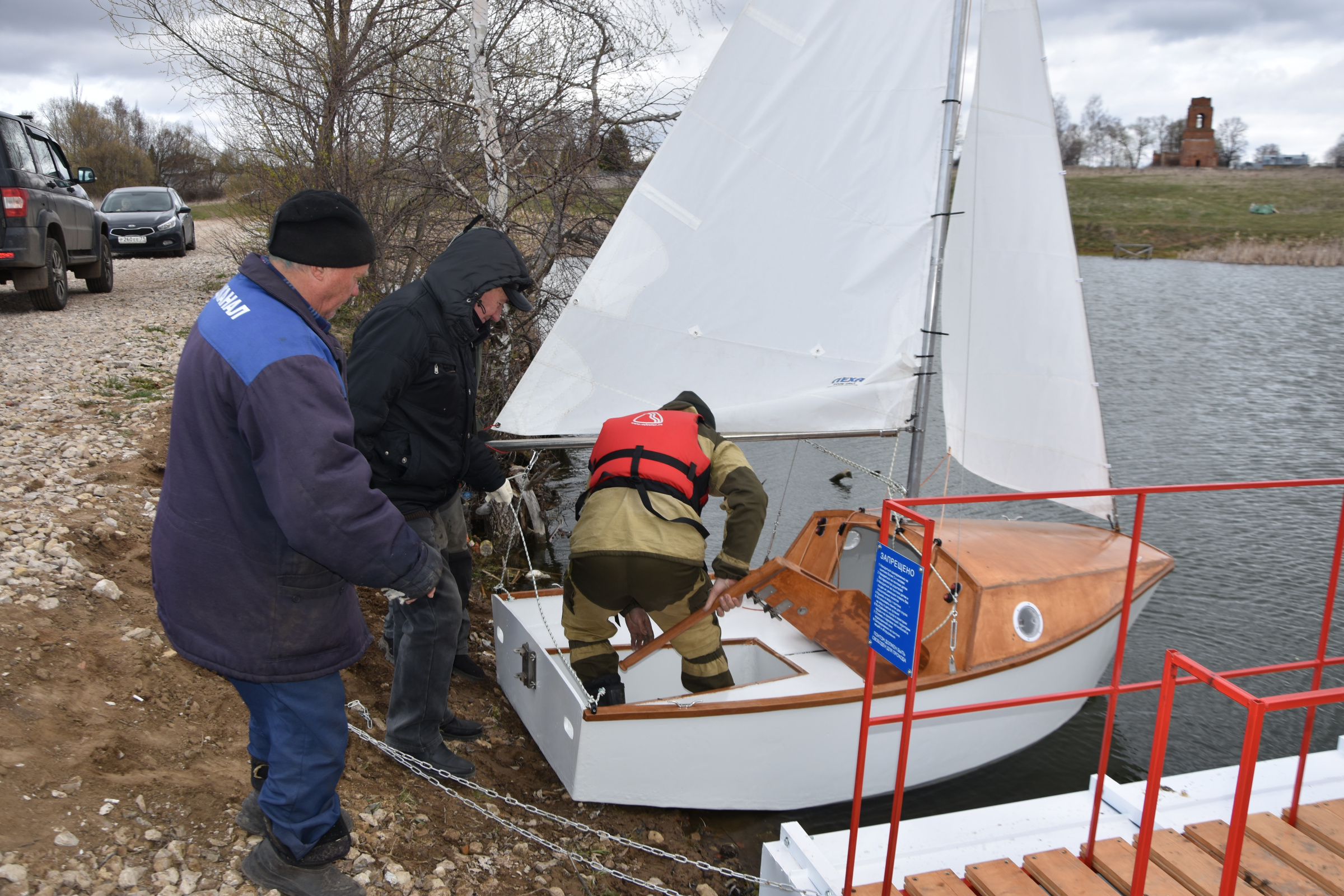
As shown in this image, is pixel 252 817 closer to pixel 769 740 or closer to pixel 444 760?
pixel 444 760

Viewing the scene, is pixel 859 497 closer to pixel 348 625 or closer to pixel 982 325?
pixel 982 325

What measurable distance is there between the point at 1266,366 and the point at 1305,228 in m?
31.6

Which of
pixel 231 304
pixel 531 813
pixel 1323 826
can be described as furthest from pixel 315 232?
pixel 1323 826

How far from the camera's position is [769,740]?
12.7 feet

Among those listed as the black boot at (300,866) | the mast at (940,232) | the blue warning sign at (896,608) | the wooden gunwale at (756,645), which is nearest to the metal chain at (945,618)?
the wooden gunwale at (756,645)

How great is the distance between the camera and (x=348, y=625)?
2488mm

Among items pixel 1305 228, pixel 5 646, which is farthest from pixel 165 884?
pixel 1305 228

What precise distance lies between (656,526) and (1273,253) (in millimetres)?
39312

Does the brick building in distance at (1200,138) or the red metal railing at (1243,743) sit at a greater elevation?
the brick building in distance at (1200,138)

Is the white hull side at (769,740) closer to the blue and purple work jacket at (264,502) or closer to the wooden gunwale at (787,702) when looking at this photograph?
the wooden gunwale at (787,702)

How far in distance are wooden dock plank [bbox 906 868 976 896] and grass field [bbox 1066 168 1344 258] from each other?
37788 mm

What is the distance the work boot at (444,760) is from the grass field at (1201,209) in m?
37.7

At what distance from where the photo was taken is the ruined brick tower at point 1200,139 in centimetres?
8062

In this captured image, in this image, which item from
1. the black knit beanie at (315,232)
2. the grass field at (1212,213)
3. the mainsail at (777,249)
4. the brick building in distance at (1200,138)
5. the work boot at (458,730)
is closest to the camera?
the black knit beanie at (315,232)
